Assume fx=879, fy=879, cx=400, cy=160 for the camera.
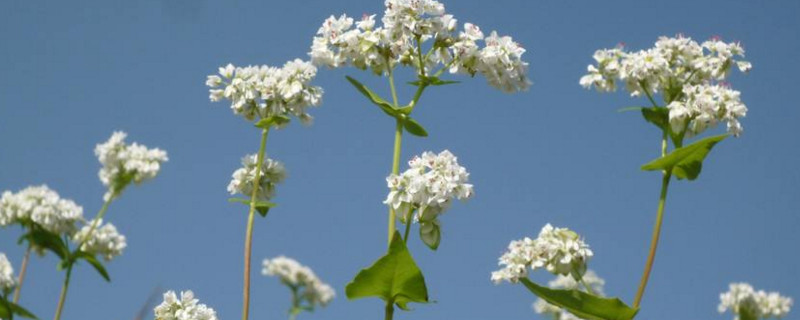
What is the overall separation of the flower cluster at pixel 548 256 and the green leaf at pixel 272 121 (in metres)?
2.40

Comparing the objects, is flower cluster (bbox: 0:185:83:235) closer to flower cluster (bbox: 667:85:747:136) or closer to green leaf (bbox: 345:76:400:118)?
green leaf (bbox: 345:76:400:118)

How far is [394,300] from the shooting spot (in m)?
5.69

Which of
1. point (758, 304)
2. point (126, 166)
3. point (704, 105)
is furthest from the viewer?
point (758, 304)

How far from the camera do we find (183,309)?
5879mm

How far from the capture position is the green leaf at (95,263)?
13018mm

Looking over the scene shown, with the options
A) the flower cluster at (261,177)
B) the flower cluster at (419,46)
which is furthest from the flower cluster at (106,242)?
the flower cluster at (419,46)

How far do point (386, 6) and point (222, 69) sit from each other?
74.3 inches

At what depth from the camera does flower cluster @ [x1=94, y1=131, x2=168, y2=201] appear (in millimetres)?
14516

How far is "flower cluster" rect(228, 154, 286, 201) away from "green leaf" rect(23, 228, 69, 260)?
6.85 metres

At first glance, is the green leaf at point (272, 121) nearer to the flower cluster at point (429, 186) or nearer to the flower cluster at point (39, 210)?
the flower cluster at point (429, 186)

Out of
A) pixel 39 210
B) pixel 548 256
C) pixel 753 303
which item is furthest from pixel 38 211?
pixel 753 303

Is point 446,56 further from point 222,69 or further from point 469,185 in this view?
point 222,69

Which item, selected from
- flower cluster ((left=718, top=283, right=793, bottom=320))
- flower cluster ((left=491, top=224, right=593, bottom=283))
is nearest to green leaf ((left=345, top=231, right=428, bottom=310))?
flower cluster ((left=491, top=224, right=593, bottom=283))

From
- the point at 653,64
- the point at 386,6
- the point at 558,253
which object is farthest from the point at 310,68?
the point at 653,64
